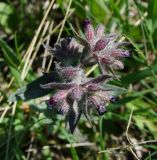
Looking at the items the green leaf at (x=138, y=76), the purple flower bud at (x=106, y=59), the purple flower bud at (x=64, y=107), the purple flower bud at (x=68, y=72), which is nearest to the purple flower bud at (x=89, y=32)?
the purple flower bud at (x=106, y=59)

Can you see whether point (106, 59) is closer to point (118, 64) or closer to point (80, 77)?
point (118, 64)

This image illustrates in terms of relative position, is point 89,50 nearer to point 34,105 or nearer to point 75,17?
point 34,105

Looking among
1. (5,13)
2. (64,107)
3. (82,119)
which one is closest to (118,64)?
(64,107)

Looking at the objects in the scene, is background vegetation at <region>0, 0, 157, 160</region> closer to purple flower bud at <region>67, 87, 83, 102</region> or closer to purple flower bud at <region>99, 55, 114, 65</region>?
purple flower bud at <region>99, 55, 114, 65</region>

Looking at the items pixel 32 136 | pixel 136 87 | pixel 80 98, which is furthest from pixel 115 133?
pixel 80 98

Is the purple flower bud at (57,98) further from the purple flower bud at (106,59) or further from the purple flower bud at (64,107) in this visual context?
the purple flower bud at (106,59)

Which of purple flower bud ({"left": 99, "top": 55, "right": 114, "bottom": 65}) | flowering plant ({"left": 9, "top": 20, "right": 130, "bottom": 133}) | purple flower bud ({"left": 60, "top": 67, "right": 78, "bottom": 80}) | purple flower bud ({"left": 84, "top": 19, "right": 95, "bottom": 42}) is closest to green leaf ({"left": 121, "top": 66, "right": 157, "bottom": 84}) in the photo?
flowering plant ({"left": 9, "top": 20, "right": 130, "bottom": 133})
